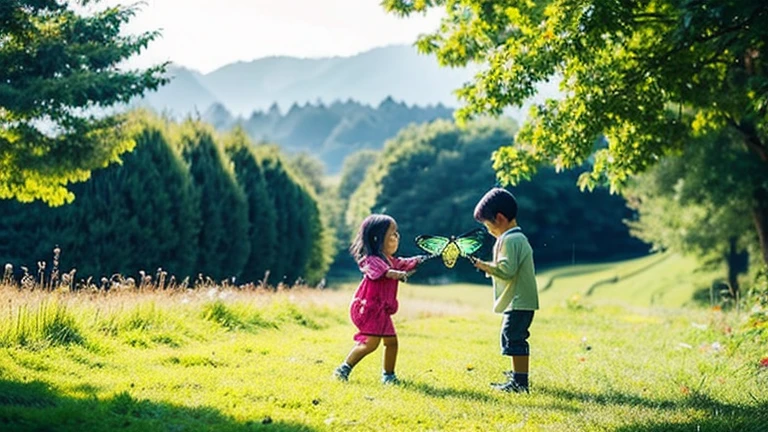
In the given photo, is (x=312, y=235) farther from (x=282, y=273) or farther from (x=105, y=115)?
(x=105, y=115)

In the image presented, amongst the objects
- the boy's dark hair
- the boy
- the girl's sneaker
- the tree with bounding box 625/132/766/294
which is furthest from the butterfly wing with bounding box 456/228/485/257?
the tree with bounding box 625/132/766/294

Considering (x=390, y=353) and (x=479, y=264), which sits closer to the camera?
(x=479, y=264)

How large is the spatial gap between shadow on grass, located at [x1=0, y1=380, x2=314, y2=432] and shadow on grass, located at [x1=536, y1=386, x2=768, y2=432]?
2920mm

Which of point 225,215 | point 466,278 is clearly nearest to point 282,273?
point 225,215

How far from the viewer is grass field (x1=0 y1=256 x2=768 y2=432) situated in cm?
573

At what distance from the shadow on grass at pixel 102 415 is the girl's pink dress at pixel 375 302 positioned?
7.00ft

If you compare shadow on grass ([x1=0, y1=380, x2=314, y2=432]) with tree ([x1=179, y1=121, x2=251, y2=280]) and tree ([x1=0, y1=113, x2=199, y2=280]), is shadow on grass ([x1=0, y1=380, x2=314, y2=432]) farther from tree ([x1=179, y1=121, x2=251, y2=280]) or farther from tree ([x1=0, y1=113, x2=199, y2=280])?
tree ([x1=179, y1=121, x2=251, y2=280])

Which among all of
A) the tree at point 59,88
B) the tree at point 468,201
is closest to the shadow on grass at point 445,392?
the tree at point 59,88

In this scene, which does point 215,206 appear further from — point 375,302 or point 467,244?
point 467,244

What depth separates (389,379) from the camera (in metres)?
7.62

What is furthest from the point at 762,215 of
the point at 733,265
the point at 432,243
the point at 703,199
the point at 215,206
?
the point at 432,243

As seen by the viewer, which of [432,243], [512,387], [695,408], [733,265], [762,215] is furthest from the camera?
[733,265]

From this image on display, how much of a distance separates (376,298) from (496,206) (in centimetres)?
152

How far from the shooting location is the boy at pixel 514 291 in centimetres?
751
